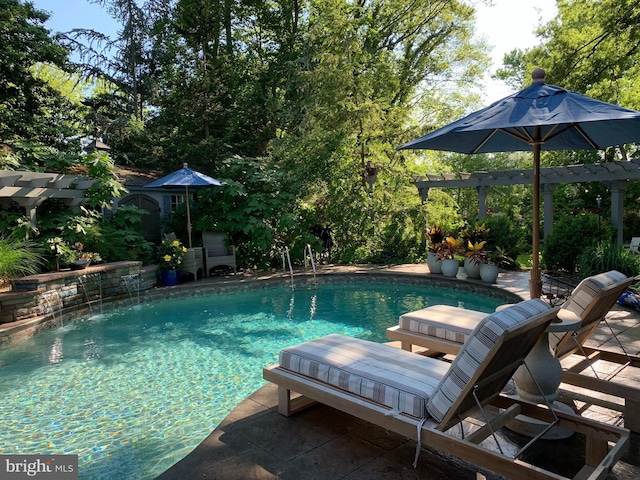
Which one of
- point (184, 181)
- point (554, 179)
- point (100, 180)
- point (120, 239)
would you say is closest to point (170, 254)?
point (120, 239)

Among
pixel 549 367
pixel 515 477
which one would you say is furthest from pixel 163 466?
pixel 549 367

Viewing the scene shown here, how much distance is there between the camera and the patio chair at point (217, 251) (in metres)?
10.2

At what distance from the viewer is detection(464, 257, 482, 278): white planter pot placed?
8781 millimetres

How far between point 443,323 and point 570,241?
627cm

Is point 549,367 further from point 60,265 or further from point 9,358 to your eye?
point 60,265

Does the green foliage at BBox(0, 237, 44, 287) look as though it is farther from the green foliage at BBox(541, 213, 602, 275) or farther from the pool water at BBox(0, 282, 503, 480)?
the green foliage at BBox(541, 213, 602, 275)

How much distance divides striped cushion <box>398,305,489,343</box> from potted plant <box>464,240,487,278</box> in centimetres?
501

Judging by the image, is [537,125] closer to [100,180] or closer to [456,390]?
[456,390]

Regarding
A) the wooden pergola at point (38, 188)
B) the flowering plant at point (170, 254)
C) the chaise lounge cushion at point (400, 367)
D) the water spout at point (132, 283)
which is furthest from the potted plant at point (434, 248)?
the wooden pergola at point (38, 188)

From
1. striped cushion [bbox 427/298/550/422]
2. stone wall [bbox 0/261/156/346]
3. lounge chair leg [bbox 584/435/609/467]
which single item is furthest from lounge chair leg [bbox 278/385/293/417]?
stone wall [bbox 0/261/156/346]

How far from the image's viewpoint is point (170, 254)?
30.7ft

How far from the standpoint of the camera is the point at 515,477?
1.92 metres

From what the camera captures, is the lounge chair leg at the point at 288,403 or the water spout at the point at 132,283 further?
the water spout at the point at 132,283

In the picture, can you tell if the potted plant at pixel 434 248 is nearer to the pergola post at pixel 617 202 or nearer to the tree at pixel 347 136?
the tree at pixel 347 136
